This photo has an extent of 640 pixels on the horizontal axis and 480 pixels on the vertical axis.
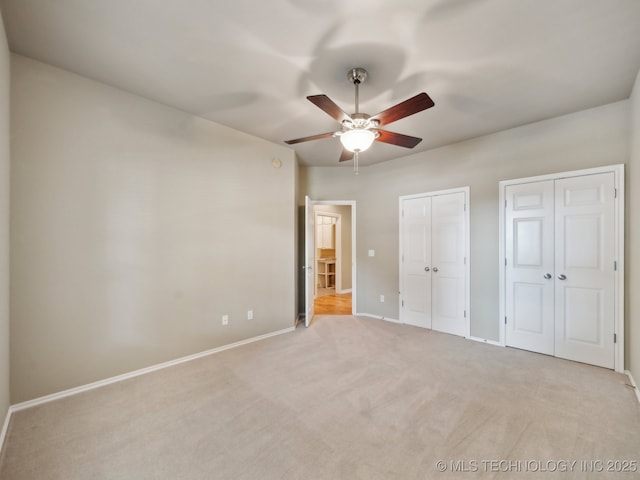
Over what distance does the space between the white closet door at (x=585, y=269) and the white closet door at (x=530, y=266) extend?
0.08 m

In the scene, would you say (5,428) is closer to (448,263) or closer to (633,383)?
(448,263)

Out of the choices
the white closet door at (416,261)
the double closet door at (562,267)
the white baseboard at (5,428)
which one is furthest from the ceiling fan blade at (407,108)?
the white baseboard at (5,428)

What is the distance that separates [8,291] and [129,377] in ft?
3.91

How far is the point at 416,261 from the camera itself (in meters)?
4.41

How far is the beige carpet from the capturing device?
163cm

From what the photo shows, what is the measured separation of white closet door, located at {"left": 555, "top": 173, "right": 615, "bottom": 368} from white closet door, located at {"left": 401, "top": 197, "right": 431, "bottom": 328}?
1523 mm

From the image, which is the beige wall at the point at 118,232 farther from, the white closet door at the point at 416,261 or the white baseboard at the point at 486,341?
the white baseboard at the point at 486,341

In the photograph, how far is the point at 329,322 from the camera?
4574 millimetres

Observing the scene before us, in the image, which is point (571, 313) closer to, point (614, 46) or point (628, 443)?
point (628, 443)

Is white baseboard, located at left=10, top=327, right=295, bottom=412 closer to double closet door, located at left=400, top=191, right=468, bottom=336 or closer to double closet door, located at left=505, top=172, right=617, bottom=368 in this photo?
double closet door, located at left=400, top=191, right=468, bottom=336

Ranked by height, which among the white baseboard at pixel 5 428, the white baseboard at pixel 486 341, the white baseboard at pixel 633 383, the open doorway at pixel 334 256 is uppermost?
the open doorway at pixel 334 256

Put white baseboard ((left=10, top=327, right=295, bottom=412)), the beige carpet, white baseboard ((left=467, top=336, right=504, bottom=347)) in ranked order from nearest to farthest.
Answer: the beige carpet, white baseboard ((left=10, top=327, right=295, bottom=412)), white baseboard ((left=467, top=336, right=504, bottom=347))

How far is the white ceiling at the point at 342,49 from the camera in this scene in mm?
1741

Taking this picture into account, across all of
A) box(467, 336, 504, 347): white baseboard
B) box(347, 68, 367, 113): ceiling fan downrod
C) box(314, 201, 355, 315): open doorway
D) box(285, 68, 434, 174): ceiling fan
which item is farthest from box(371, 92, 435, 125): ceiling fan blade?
box(314, 201, 355, 315): open doorway
